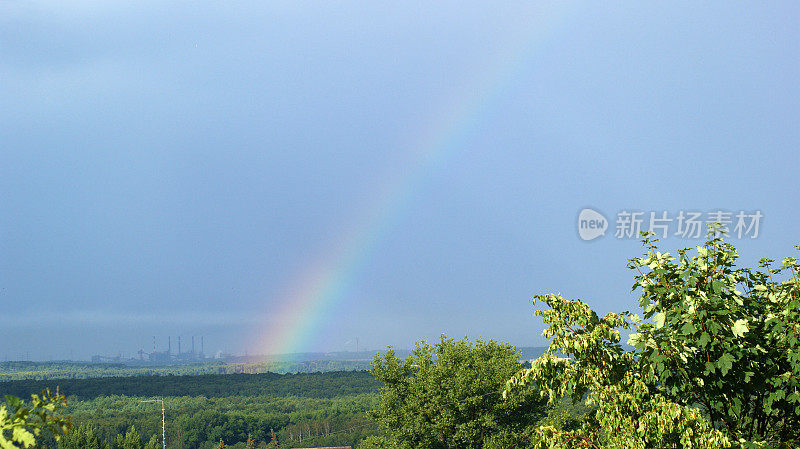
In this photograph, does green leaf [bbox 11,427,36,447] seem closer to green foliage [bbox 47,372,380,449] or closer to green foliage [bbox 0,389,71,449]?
green foliage [bbox 0,389,71,449]

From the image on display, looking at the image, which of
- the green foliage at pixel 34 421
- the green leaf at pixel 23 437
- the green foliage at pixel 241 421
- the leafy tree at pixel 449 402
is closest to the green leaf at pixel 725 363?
the green foliage at pixel 34 421

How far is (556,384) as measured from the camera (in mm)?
8289

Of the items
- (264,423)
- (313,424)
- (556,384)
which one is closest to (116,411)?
(264,423)

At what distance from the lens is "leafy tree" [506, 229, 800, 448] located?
743cm

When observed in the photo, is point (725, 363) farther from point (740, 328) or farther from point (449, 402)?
point (449, 402)

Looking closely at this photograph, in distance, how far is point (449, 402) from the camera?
3734cm

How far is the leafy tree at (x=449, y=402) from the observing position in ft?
121

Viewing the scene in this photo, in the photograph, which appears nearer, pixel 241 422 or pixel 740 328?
pixel 740 328

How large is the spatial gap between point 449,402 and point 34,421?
35100 mm

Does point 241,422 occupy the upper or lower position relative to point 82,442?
lower

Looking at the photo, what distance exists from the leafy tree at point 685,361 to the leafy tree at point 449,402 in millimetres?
28802

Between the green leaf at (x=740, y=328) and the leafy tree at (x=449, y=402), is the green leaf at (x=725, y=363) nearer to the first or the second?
the green leaf at (x=740, y=328)

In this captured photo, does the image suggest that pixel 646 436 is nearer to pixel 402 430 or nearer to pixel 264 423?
pixel 402 430

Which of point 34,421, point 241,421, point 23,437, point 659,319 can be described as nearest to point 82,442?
point 659,319
